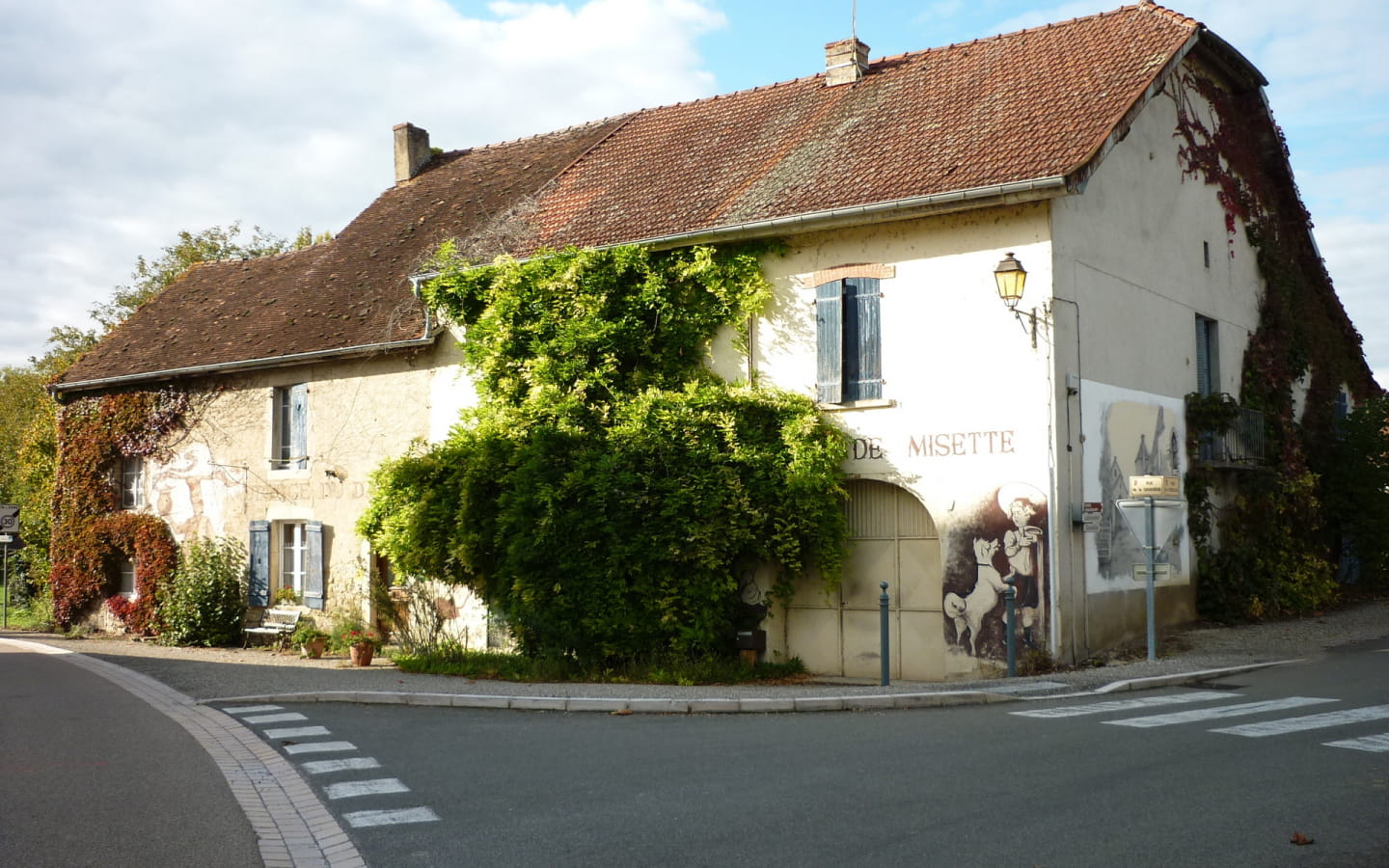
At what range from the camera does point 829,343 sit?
48.4 feet

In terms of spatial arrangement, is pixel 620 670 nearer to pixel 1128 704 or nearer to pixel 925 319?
pixel 925 319

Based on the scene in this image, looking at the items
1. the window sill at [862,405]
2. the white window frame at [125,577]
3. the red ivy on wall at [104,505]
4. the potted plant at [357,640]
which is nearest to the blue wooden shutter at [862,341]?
the window sill at [862,405]

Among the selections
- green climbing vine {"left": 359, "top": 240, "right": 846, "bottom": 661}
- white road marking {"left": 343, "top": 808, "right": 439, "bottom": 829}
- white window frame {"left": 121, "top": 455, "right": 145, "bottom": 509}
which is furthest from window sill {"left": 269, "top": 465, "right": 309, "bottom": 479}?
white road marking {"left": 343, "top": 808, "right": 439, "bottom": 829}

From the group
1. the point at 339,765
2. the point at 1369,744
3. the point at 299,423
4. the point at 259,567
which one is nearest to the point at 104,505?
the point at 259,567

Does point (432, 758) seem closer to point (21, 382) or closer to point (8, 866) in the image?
point (8, 866)

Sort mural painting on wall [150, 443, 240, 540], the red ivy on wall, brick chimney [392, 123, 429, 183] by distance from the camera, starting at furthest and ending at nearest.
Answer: brick chimney [392, 123, 429, 183] → the red ivy on wall → mural painting on wall [150, 443, 240, 540]

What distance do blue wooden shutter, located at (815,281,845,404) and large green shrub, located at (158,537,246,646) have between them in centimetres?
1132

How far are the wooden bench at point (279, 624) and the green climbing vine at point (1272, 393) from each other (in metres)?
13.9

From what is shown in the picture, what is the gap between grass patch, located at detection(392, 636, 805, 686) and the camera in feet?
44.4

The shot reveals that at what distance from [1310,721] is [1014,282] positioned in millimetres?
5786

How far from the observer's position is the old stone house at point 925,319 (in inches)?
531

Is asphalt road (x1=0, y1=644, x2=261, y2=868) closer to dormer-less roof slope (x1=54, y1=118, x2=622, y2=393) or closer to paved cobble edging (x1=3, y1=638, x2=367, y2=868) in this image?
paved cobble edging (x1=3, y1=638, x2=367, y2=868)

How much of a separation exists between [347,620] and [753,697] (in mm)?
9654

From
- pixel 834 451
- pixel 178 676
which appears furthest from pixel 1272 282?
pixel 178 676
